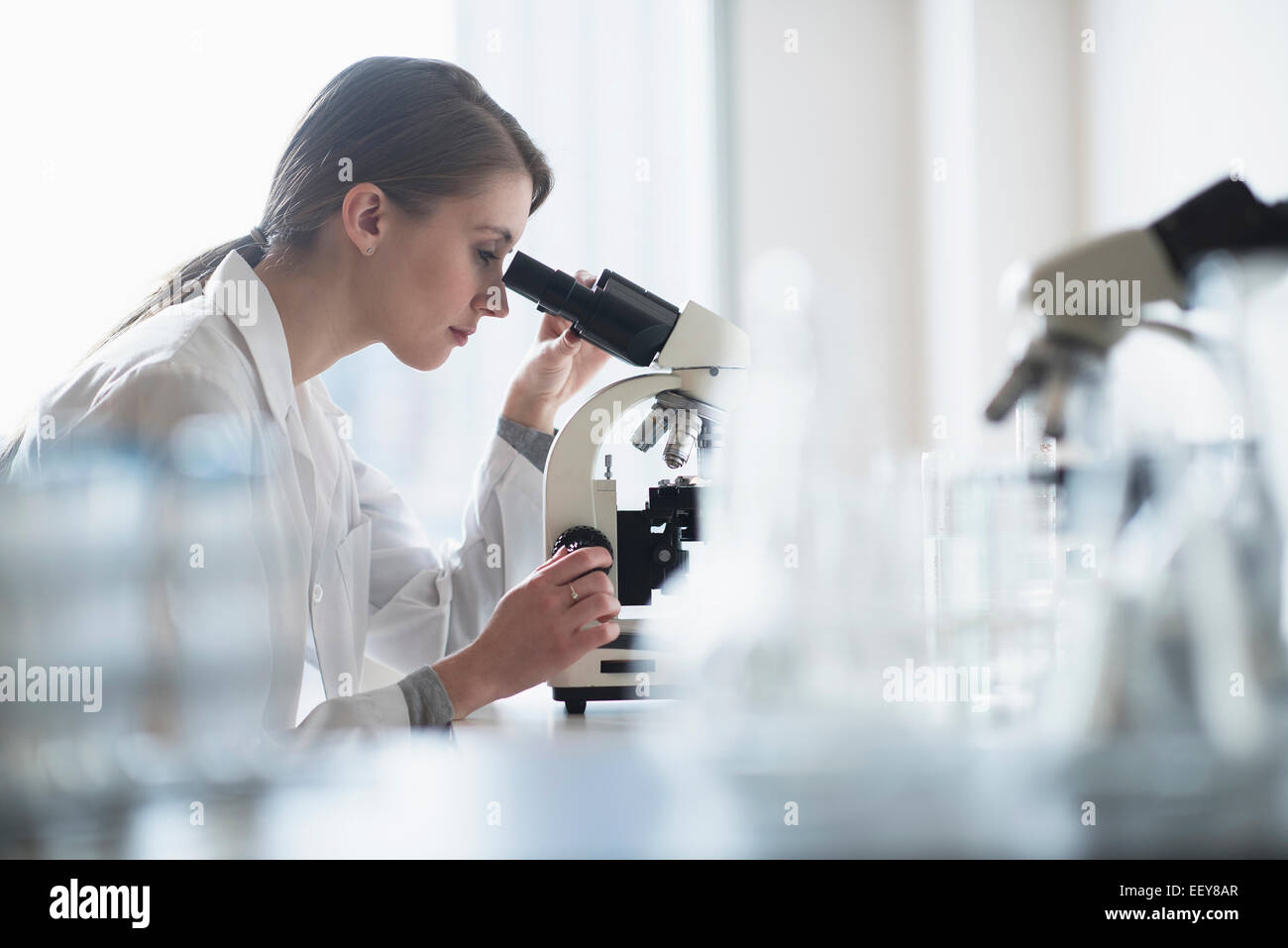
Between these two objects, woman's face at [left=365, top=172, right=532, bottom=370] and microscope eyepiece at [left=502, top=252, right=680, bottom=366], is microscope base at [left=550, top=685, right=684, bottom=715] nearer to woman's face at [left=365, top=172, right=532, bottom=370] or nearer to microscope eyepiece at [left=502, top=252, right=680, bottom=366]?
microscope eyepiece at [left=502, top=252, right=680, bottom=366]

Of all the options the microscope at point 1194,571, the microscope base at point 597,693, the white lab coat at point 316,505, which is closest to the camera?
the microscope at point 1194,571

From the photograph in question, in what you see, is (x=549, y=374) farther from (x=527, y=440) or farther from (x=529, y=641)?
(x=529, y=641)

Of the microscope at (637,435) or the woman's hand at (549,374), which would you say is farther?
the woman's hand at (549,374)

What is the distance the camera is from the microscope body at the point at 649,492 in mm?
972

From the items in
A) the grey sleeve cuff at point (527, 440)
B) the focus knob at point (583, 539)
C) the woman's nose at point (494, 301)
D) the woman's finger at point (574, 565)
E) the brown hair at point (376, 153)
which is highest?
the brown hair at point (376, 153)

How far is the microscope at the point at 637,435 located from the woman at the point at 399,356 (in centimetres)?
7

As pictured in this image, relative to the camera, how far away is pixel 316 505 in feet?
3.65

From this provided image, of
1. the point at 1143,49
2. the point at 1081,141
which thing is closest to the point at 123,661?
the point at 1143,49

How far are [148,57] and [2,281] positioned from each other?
0.71 m

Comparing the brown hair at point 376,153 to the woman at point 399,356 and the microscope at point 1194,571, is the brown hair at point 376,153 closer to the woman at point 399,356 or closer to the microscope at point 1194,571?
the woman at point 399,356

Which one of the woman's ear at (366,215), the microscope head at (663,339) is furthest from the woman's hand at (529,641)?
the woman's ear at (366,215)

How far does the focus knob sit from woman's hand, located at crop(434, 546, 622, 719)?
63 millimetres

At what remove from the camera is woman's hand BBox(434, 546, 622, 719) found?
35.3 inches

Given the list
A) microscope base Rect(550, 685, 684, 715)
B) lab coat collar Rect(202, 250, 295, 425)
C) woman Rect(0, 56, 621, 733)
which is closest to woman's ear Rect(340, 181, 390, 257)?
woman Rect(0, 56, 621, 733)
